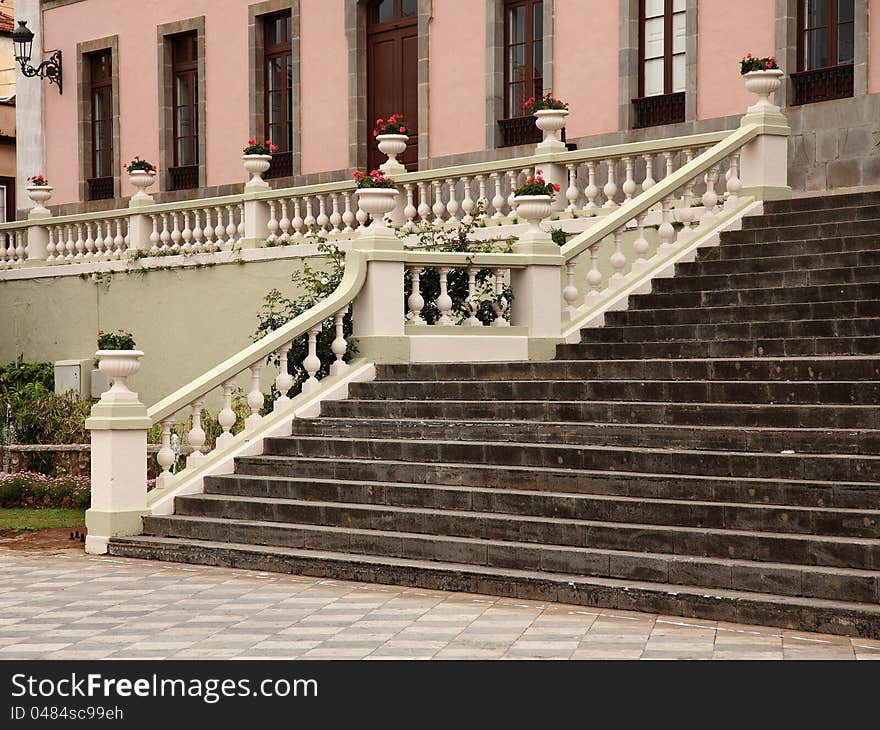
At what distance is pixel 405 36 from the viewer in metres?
22.1

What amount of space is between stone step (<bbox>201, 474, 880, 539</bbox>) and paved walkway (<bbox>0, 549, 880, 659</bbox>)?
32.8 inches

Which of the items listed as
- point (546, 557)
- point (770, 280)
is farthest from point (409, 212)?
point (546, 557)

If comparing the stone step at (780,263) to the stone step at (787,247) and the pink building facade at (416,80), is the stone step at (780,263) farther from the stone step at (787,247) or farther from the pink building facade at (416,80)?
the pink building facade at (416,80)

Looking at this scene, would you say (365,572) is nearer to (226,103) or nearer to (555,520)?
(555,520)

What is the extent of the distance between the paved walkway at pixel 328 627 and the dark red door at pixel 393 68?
12.7 metres

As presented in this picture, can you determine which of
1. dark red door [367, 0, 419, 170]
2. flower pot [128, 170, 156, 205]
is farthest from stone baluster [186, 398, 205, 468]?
→ dark red door [367, 0, 419, 170]

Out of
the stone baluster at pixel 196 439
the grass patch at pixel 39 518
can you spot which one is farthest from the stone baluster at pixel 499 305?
the grass patch at pixel 39 518

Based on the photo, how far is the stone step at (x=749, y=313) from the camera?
12.2m

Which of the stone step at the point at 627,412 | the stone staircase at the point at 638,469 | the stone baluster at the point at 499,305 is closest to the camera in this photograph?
the stone staircase at the point at 638,469

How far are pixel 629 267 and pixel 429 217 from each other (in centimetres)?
304

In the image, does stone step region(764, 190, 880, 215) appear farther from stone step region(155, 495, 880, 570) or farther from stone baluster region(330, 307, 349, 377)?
stone step region(155, 495, 880, 570)

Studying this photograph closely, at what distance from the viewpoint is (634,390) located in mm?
11156

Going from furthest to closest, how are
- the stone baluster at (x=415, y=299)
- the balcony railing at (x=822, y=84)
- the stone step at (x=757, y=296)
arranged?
the balcony railing at (x=822, y=84), the stone baluster at (x=415, y=299), the stone step at (x=757, y=296)

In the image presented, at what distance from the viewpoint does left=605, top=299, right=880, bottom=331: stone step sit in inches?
479
